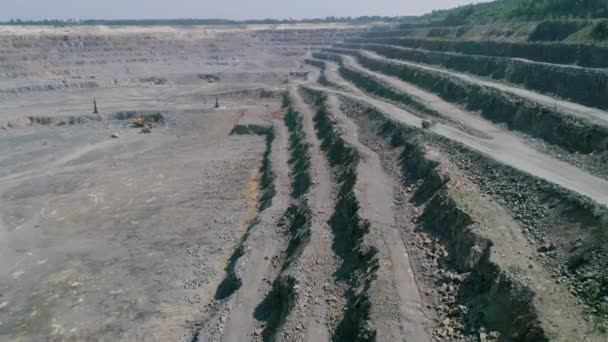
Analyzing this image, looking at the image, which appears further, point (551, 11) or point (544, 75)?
point (551, 11)

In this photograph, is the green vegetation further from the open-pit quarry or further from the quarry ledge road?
the quarry ledge road

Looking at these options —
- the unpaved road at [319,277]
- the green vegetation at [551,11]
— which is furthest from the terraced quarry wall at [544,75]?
the unpaved road at [319,277]

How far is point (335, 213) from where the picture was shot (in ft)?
83.8

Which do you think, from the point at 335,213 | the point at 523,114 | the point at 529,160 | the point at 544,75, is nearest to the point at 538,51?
the point at 544,75

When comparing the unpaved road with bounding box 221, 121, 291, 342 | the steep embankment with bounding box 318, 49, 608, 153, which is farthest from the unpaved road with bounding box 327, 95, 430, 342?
the steep embankment with bounding box 318, 49, 608, 153

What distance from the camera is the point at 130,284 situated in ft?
78.1

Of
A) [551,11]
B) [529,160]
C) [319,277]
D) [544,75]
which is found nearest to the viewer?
[319,277]

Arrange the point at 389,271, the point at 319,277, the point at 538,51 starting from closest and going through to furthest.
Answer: the point at 389,271, the point at 319,277, the point at 538,51

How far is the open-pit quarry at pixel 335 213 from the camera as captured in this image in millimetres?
15859

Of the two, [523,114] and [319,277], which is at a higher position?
[523,114]

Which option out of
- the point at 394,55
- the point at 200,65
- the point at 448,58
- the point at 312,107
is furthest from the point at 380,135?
the point at 200,65

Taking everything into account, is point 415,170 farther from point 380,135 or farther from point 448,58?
point 448,58

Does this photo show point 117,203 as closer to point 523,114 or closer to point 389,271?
point 389,271

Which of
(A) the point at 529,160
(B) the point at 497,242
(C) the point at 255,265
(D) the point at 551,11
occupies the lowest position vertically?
(C) the point at 255,265
